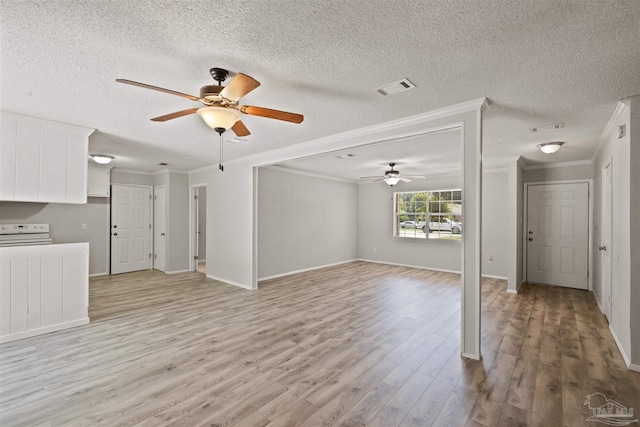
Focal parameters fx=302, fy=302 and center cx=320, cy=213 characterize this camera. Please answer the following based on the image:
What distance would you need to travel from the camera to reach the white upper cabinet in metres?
3.31

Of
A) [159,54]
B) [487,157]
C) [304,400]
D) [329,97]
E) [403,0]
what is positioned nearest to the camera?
[403,0]

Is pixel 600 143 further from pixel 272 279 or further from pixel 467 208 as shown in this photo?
pixel 272 279

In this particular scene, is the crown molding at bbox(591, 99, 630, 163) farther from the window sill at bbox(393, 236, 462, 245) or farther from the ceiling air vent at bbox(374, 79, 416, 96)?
the window sill at bbox(393, 236, 462, 245)

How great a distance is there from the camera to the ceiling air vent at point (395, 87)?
98.1 inches

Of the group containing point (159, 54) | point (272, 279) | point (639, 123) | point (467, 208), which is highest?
point (159, 54)

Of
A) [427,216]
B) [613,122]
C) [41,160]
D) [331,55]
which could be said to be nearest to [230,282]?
[41,160]

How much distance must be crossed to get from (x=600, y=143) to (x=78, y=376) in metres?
6.78

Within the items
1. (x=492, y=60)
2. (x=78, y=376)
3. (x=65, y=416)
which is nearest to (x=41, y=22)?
(x=65, y=416)

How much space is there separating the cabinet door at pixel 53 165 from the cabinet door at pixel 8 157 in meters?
0.23

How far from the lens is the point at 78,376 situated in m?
2.60

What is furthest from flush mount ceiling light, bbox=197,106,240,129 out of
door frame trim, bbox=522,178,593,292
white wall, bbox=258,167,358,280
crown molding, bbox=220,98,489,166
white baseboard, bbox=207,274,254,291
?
door frame trim, bbox=522,178,593,292

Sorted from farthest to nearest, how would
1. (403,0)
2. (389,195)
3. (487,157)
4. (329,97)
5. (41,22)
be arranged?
(389,195)
(487,157)
(329,97)
(41,22)
(403,0)

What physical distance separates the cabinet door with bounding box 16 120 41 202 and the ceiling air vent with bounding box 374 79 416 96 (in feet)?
12.7

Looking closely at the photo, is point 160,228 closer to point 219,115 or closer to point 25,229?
point 25,229
